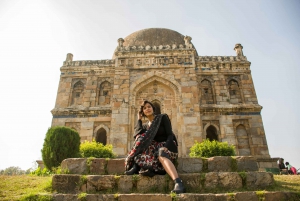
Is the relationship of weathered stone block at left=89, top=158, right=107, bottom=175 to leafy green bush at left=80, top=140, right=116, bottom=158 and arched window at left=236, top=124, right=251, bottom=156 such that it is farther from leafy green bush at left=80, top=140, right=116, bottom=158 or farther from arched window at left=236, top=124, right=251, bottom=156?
arched window at left=236, top=124, right=251, bottom=156

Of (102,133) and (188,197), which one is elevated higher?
(102,133)

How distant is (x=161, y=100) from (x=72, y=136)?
17.2ft

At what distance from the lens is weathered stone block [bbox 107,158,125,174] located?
5.35 meters

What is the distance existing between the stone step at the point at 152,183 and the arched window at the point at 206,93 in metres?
9.45

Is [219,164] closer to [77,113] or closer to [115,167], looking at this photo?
[115,167]

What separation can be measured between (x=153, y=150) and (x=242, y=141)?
9.71 meters

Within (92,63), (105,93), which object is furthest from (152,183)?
(92,63)

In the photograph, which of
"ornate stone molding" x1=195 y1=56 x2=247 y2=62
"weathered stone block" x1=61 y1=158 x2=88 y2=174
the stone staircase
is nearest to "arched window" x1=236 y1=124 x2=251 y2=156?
"ornate stone molding" x1=195 y1=56 x2=247 y2=62

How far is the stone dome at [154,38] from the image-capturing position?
1653 centimetres

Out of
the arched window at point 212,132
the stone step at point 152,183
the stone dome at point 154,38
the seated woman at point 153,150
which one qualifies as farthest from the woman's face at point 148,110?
the stone dome at point 154,38

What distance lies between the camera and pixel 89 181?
4.76 m

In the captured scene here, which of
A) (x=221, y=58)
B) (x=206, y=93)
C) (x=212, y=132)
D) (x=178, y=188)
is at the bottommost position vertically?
(x=178, y=188)

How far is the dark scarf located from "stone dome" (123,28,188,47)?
1212 centimetres

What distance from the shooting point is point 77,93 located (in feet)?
48.3
